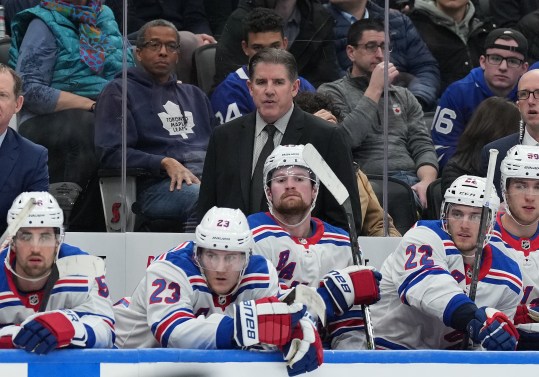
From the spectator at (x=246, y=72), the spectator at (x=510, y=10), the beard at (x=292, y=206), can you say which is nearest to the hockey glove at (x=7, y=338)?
the beard at (x=292, y=206)

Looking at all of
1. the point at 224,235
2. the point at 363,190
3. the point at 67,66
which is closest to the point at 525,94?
the point at 363,190

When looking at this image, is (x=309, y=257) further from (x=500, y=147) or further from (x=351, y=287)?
(x=500, y=147)

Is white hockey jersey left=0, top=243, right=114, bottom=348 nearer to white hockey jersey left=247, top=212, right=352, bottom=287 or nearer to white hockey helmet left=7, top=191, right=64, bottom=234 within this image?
white hockey helmet left=7, top=191, right=64, bottom=234

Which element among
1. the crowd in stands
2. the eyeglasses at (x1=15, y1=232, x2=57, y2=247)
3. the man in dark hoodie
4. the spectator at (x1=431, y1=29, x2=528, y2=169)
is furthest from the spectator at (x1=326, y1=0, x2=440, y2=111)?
the eyeglasses at (x1=15, y1=232, x2=57, y2=247)

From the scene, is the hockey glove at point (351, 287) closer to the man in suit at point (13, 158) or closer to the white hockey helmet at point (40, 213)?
the white hockey helmet at point (40, 213)

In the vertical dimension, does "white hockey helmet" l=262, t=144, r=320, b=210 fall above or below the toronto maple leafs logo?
below

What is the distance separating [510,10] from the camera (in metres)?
6.50

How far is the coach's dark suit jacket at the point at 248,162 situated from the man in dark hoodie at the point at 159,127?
0.23 m

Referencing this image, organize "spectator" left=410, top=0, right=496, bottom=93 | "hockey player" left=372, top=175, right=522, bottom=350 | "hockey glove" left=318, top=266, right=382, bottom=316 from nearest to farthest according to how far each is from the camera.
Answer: "hockey glove" left=318, top=266, right=382, bottom=316 → "hockey player" left=372, top=175, right=522, bottom=350 → "spectator" left=410, top=0, right=496, bottom=93

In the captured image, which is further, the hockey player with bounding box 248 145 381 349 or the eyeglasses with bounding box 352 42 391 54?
the eyeglasses with bounding box 352 42 391 54

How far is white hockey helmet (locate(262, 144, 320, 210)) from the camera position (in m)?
5.27

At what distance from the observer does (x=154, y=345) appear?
15.9 ft

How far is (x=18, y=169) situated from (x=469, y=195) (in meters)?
1.73

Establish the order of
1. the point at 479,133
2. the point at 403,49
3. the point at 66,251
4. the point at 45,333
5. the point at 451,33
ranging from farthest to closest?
the point at 451,33 < the point at 403,49 < the point at 479,133 < the point at 66,251 < the point at 45,333
